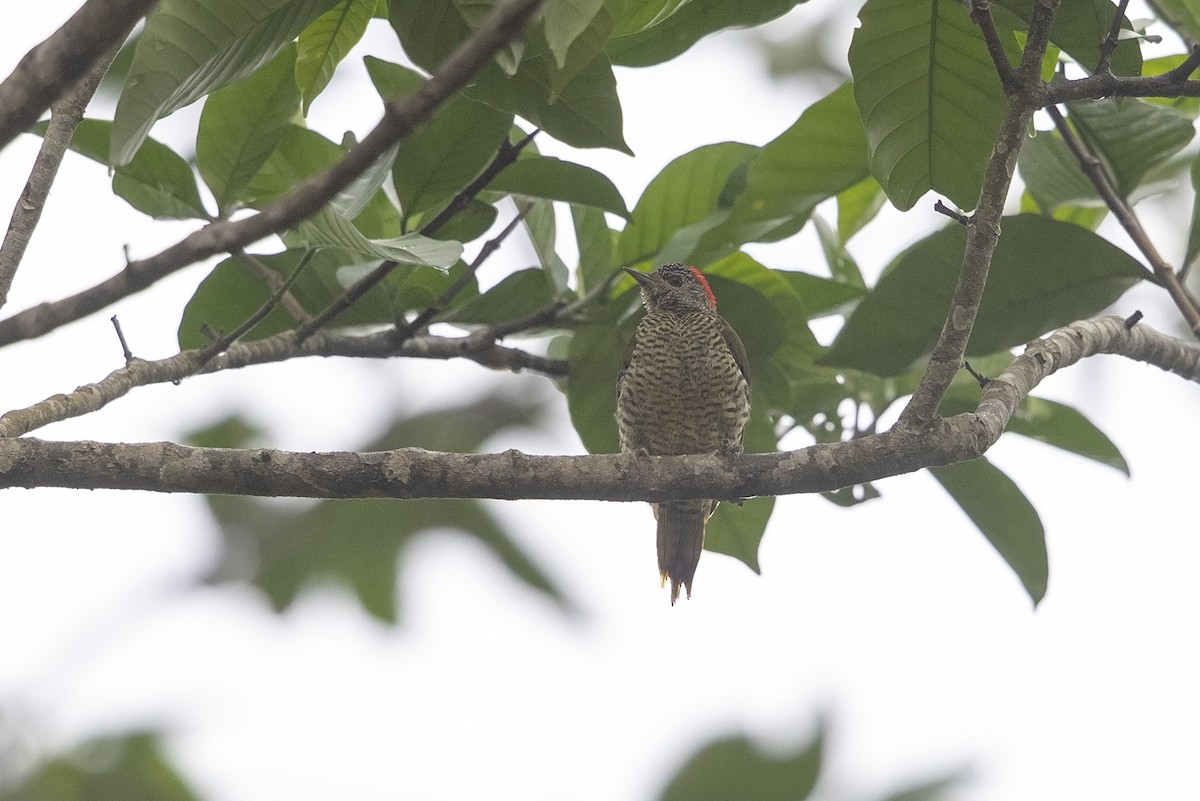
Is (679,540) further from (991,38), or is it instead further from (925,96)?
(991,38)

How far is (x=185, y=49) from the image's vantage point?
2387 mm

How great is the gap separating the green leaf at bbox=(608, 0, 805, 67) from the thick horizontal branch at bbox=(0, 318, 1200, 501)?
1081 mm

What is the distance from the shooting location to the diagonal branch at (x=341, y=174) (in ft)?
3.89

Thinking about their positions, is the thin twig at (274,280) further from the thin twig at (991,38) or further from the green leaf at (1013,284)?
the thin twig at (991,38)

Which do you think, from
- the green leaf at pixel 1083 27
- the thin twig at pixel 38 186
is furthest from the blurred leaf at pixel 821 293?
the thin twig at pixel 38 186

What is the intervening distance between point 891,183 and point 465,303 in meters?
1.32

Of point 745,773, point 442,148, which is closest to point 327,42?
point 442,148

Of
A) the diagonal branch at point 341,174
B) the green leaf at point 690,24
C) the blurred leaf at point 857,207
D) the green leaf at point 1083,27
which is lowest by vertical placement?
the diagonal branch at point 341,174

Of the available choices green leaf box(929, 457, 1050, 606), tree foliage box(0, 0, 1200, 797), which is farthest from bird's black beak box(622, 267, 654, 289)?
green leaf box(929, 457, 1050, 606)

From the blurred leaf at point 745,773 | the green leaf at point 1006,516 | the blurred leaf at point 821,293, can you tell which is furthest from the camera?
the blurred leaf at point 821,293

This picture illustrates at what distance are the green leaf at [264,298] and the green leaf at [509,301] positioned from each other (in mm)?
254

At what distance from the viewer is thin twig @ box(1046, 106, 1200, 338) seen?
3184 mm

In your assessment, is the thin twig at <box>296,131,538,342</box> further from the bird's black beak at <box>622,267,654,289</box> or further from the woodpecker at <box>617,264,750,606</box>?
the woodpecker at <box>617,264,750,606</box>

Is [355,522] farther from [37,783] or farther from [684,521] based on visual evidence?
[37,783]
